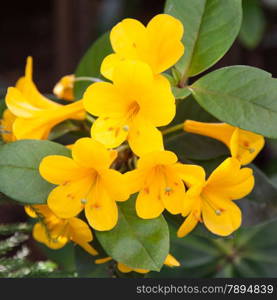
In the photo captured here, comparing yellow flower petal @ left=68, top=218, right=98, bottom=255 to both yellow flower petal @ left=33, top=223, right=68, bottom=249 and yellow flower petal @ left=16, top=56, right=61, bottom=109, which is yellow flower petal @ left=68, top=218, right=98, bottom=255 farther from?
yellow flower petal @ left=16, top=56, right=61, bottom=109

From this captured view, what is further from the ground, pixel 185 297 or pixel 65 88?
pixel 65 88

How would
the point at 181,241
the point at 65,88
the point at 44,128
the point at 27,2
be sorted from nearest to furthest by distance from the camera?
1. the point at 44,128
2. the point at 65,88
3. the point at 181,241
4. the point at 27,2

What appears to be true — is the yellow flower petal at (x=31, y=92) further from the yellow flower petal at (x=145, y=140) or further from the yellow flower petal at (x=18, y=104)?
the yellow flower petal at (x=145, y=140)

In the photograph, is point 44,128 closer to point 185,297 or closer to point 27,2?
point 185,297

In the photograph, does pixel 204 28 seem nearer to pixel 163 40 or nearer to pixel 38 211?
pixel 163 40

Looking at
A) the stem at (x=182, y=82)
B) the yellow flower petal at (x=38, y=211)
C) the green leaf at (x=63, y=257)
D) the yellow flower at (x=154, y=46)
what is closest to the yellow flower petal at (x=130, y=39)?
the yellow flower at (x=154, y=46)

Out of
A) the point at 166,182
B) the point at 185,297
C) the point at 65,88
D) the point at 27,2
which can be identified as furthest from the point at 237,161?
the point at 27,2
